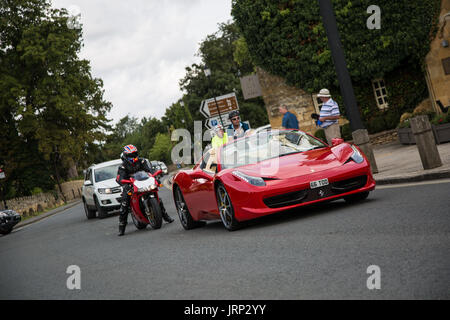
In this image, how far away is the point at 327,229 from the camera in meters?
7.81

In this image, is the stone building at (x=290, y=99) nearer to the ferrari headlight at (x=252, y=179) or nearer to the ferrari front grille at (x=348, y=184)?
the ferrari front grille at (x=348, y=184)

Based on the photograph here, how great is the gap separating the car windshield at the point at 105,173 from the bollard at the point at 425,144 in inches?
494

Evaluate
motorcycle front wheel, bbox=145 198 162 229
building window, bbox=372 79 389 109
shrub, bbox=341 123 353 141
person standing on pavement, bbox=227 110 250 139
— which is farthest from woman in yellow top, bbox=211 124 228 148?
building window, bbox=372 79 389 109

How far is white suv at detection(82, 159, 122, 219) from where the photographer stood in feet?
66.7

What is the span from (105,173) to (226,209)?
12.8 metres

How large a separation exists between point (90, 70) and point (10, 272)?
2051 inches

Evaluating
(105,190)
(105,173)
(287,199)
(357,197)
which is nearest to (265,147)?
(287,199)

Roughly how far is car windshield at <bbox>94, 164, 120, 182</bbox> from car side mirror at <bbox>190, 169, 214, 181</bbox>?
1116cm

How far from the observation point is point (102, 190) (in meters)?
20.5

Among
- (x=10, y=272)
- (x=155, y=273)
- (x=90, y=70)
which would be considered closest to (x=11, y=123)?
Answer: (x=90, y=70)

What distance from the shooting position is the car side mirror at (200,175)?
10024 millimetres

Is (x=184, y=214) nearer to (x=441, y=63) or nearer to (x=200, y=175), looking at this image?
(x=200, y=175)

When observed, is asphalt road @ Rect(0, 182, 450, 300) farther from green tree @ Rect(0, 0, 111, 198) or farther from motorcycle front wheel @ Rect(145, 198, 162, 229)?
green tree @ Rect(0, 0, 111, 198)

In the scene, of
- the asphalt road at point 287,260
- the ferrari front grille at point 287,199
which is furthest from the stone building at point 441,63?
the ferrari front grille at point 287,199
